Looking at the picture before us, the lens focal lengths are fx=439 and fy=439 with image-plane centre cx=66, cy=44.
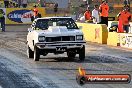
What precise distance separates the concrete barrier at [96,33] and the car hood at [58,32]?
8.17 metres

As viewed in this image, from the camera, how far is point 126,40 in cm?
1962

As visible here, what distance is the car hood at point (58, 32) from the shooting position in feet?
43.8

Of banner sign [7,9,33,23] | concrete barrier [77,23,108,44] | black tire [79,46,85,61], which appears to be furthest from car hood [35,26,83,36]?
banner sign [7,9,33,23]

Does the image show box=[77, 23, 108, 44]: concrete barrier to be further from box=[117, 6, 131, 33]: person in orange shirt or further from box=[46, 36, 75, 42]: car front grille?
box=[46, 36, 75, 42]: car front grille

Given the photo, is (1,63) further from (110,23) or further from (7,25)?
(7,25)

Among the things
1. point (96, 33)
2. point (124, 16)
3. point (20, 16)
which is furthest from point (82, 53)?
point (20, 16)

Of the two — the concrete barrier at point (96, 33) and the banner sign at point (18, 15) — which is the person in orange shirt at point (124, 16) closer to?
the concrete barrier at point (96, 33)

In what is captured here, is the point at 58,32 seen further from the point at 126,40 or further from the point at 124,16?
the point at 124,16

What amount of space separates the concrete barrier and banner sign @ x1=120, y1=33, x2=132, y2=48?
7.60 ft

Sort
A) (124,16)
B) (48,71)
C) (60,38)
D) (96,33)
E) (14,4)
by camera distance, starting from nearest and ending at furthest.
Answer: (48,71) < (60,38) < (124,16) < (96,33) < (14,4)

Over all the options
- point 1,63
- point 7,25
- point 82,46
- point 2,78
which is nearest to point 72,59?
point 82,46

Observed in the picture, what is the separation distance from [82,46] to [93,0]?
130 feet

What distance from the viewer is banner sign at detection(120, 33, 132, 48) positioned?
63.2 ft

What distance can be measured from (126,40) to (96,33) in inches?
154
